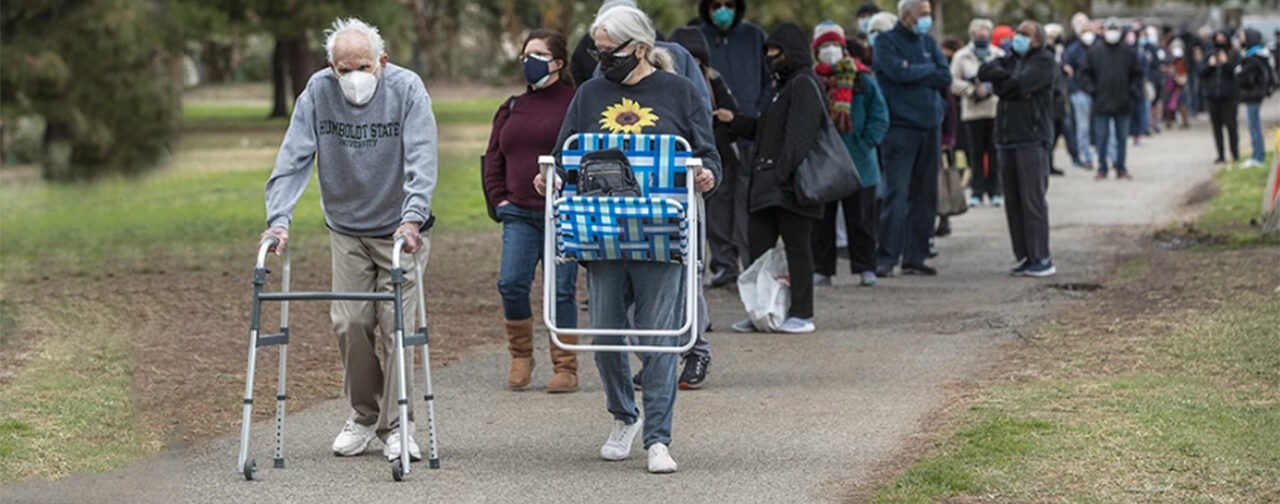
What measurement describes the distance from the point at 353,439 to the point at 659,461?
123cm

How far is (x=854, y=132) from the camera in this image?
15.0 m

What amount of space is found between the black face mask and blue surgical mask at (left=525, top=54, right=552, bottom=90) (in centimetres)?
164

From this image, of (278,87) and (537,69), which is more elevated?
(537,69)

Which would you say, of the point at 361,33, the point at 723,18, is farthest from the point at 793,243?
the point at 361,33

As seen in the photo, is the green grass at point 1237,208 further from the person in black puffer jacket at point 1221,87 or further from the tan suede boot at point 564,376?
the tan suede boot at point 564,376

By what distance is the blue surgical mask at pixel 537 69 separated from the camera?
10.1 m

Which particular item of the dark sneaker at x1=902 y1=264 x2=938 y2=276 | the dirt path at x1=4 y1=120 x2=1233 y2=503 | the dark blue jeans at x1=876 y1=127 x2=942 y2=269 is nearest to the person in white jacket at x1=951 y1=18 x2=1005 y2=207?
the dark blue jeans at x1=876 y1=127 x2=942 y2=269

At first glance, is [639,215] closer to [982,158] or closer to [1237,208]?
[982,158]

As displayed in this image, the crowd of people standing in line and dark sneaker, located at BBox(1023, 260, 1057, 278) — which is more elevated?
the crowd of people standing in line

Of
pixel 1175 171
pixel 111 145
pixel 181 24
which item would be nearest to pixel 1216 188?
pixel 1175 171

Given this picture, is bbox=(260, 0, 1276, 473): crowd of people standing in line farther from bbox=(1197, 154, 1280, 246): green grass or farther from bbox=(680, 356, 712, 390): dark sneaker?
bbox=(1197, 154, 1280, 246): green grass

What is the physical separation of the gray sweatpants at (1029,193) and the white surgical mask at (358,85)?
822cm

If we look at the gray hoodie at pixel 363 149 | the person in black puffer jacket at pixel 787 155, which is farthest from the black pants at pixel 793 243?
the gray hoodie at pixel 363 149

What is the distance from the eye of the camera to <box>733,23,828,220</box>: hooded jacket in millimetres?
12328
